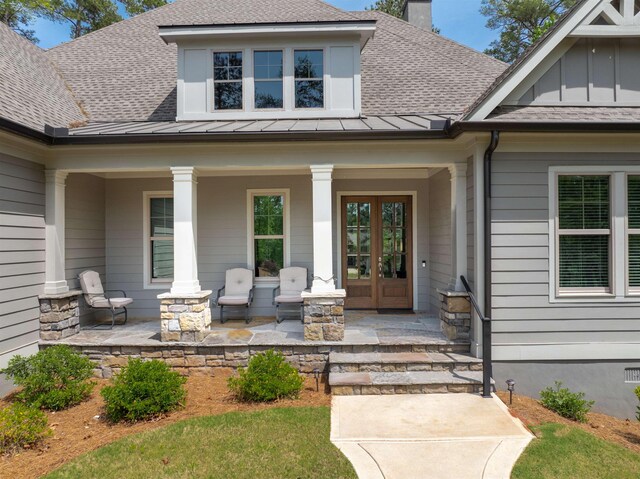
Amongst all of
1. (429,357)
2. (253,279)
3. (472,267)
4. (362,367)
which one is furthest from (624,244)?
(253,279)

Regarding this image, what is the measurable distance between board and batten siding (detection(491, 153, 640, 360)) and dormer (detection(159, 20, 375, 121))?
2.93 metres

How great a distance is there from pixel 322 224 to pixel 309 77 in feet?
9.58

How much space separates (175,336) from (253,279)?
2150mm

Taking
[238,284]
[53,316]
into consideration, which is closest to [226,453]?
[53,316]

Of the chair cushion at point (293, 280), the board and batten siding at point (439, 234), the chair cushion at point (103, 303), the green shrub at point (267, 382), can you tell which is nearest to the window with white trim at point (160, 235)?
the chair cushion at point (103, 303)

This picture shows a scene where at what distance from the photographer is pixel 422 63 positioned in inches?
321

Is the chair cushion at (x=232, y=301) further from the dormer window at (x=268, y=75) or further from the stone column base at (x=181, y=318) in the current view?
the dormer window at (x=268, y=75)

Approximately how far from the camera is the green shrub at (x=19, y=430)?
3676mm

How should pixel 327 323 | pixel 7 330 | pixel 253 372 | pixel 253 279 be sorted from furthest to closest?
pixel 253 279 → pixel 327 323 → pixel 7 330 → pixel 253 372

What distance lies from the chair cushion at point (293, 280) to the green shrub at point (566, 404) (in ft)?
13.3

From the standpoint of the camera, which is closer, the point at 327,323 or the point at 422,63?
the point at 327,323

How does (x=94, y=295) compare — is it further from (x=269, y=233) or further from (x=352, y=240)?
(x=352, y=240)

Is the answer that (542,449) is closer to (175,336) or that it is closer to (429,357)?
(429,357)

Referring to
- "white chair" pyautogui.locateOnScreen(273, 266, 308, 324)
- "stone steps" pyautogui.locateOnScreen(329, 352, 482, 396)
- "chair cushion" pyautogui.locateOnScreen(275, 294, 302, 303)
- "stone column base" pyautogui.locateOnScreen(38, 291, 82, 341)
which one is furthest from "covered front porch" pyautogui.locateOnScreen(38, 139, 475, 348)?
"stone steps" pyautogui.locateOnScreen(329, 352, 482, 396)
